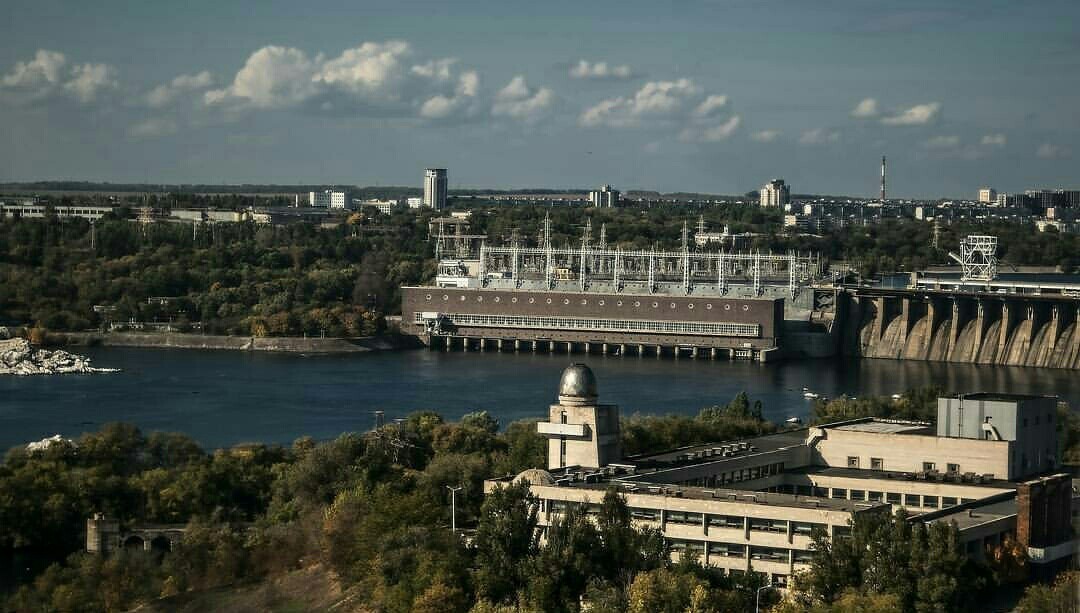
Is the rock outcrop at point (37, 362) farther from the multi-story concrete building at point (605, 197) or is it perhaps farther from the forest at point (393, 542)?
the multi-story concrete building at point (605, 197)

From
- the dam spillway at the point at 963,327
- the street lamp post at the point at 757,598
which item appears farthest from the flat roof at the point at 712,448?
the dam spillway at the point at 963,327

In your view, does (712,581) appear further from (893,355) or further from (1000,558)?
(893,355)

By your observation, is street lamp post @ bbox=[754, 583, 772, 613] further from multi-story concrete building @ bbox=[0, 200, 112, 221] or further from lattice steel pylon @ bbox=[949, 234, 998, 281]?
multi-story concrete building @ bbox=[0, 200, 112, 221]

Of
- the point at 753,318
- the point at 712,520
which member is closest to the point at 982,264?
the point at 753,318

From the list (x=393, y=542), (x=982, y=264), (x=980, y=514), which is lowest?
(x=393, y=542)

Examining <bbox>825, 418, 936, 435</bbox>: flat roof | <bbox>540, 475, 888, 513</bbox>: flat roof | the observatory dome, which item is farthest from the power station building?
<bbox>540, 475, 888, 513</bbox>: flat roof

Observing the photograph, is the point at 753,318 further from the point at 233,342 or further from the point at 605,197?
the point at 605,197
